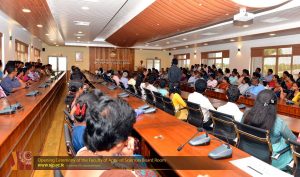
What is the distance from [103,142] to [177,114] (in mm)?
3253

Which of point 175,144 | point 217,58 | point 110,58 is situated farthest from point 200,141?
point 110,58

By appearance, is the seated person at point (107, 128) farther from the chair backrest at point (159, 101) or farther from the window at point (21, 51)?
the window at point (21, 51)

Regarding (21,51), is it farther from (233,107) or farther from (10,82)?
(233,107)

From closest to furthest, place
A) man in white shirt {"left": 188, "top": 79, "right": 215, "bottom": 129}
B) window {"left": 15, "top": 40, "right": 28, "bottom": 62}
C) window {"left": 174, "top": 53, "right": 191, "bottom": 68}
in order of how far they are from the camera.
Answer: man in white shirt {"left": 188, "top": 79, "right": 215, "bottom": 129} < window {"left": 15, "top": 40, "right": 28, "bottom": 62} < window {"left": 174, "top": 53, "right": 191, "bottom": 68}

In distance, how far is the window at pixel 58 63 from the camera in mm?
18052

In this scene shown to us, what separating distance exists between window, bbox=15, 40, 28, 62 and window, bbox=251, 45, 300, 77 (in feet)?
32.7

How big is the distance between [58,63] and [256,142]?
58.1 feet

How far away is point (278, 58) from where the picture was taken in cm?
1022

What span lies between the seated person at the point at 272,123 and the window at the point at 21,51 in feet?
32.5

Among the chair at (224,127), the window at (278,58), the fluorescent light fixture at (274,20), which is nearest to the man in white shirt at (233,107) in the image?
the chair at (224,127)

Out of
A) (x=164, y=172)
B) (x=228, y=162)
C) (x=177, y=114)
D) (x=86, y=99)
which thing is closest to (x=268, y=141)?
(x=228, y=162)

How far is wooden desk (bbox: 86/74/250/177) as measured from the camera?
1.47 metres

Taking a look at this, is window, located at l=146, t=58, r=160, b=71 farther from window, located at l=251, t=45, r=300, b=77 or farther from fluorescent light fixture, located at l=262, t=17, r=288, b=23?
fluorescent light fixture, located at l=262, t=17, r=288, b=23

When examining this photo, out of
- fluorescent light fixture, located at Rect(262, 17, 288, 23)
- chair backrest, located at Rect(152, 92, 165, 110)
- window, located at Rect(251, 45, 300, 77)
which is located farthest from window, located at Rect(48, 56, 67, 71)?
chair backrest, located at Rect(152, 92, 165, 110)
